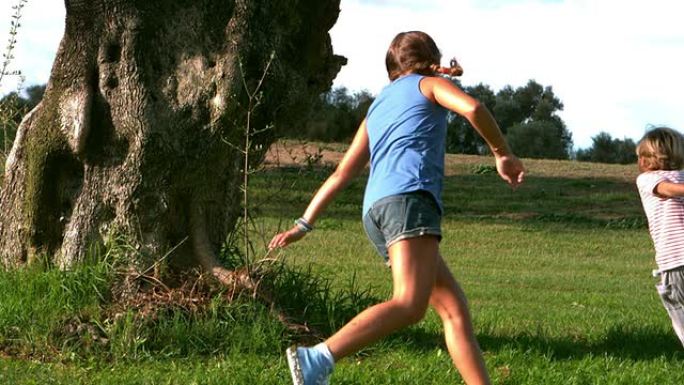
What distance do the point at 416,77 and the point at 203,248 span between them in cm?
253

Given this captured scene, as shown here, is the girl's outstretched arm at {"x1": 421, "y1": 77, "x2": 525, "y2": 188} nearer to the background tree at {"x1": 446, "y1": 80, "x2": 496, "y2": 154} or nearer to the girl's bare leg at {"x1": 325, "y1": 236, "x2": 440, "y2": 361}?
the girl's bare leg at {"x1": 325, "y1": 236, "x2": 440, "y2": 361}

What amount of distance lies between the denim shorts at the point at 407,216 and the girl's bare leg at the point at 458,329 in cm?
29

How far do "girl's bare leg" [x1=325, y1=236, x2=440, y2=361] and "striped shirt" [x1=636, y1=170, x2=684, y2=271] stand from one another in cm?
239

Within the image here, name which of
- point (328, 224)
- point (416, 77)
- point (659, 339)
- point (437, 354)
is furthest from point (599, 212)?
point (416, 77)

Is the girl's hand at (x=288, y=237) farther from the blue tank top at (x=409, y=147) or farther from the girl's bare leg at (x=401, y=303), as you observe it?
→ the girl's bare leg at (x=401, y=303)

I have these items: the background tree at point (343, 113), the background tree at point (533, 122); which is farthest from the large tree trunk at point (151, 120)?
the background tree at point (533, 122)

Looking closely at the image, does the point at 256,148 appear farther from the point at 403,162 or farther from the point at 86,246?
the point at 403,162

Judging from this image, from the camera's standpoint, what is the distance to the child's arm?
23.2 feet

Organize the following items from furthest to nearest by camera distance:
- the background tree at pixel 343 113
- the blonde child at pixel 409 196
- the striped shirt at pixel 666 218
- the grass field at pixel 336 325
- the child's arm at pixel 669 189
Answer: the background tree at pixel 343 113, the striped shirt at pixel 666 218, the child's arm at pixel 669 189, the grass field at pixel 336 325, the blonde child at pixel 409 196

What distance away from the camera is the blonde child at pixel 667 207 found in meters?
7.29

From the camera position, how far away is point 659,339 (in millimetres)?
8664

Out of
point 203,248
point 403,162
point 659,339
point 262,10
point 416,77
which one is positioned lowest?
point 659,339

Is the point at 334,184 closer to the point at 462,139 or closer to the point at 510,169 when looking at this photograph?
the point at 510,169

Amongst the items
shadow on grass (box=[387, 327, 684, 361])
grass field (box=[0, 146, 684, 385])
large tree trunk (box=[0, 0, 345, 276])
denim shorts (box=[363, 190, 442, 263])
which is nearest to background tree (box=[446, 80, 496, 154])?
grass field (box=[0, 146, 684, 385])
